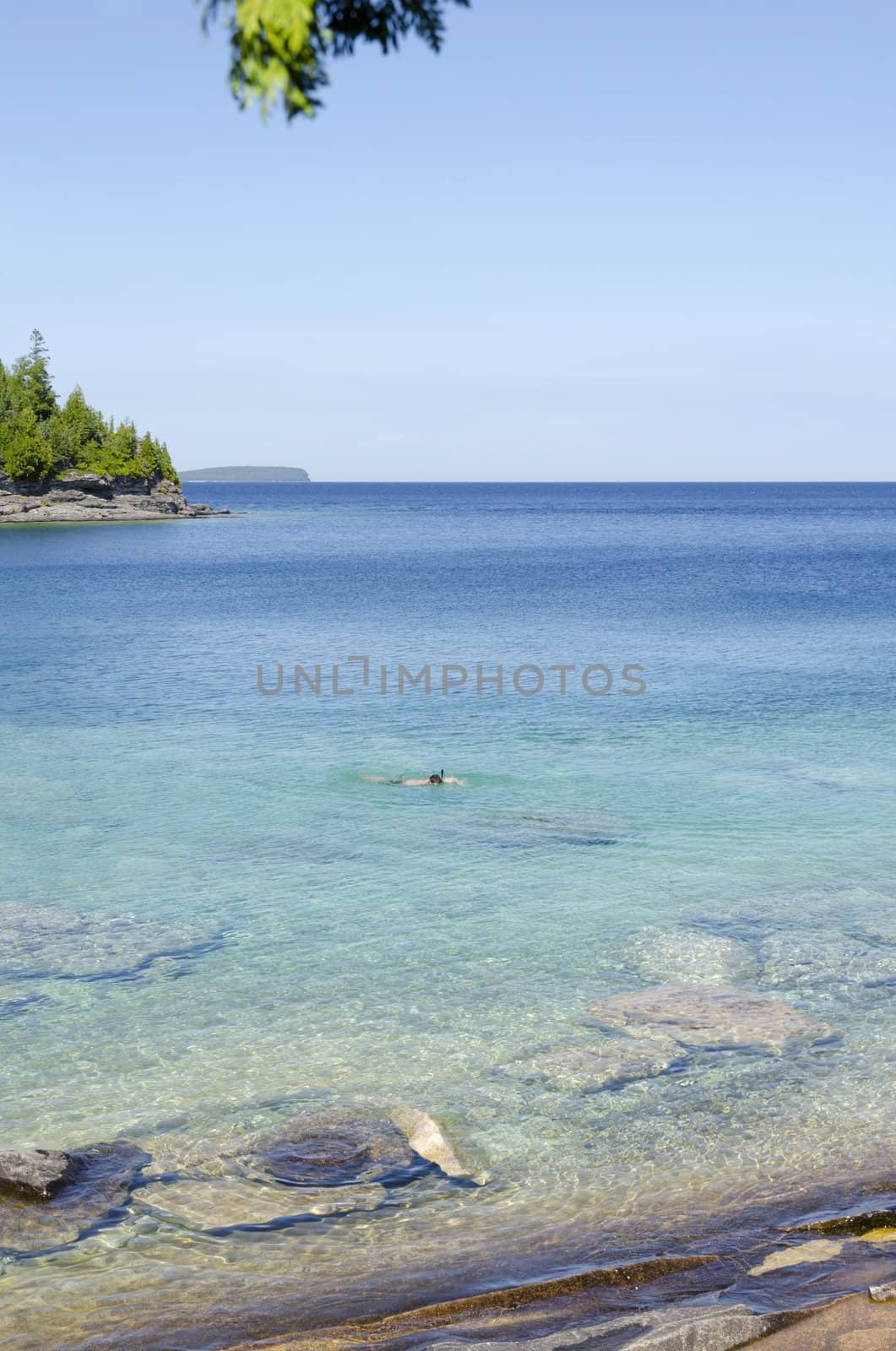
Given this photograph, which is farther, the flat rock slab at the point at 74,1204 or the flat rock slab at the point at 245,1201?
the flat rock slab at the point at 245,1201

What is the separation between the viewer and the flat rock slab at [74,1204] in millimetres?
11328

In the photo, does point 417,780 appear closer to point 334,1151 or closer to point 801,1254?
point 334,1151

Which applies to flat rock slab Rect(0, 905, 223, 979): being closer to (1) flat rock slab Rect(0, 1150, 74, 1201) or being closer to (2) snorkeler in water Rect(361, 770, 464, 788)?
(1) flat rock slab Rect(0, 1150, 74, 1201)

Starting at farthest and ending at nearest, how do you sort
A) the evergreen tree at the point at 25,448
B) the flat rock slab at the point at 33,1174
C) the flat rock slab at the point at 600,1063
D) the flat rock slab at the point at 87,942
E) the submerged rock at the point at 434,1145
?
1. the evergreen tree at the point at 25,448
2. the flat rock slab at the point at 87,942
3. the flat rock slab at the point at 600,1063
4. the submerged rock at the point at 434,1145
5. the flat rock slab at the point at 33,1174

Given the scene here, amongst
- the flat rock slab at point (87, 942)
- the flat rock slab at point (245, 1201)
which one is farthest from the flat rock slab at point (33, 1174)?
the flat rock slab at point (87, 942)

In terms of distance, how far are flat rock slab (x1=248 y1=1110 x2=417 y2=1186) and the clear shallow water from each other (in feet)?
1.43

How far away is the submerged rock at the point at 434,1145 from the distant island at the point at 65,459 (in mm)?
133161

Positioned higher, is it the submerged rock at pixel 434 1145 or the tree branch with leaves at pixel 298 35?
the tree branch with leaves at pixel 298 35

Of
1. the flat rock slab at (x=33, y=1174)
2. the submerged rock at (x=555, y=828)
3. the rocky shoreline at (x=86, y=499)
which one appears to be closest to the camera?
the flat rock slab at (x=33, y=1174)

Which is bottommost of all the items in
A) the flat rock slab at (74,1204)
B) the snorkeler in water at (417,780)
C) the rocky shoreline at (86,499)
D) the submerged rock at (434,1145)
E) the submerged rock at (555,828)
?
the submerged rock at (434,1145)

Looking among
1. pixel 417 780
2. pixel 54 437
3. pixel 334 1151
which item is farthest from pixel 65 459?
pixel 334 1151

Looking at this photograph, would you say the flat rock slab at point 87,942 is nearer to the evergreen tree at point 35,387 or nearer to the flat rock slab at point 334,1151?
the flat rock slab at point 334,1151

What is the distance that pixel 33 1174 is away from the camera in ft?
39.7

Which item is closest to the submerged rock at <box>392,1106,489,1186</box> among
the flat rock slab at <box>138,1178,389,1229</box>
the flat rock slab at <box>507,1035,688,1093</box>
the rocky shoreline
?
the flat rock slab at <box>138,1178,389,1229</box>
